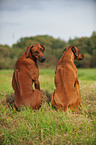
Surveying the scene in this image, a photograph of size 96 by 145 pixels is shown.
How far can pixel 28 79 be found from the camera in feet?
13.4

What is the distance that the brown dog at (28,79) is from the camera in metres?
4.04

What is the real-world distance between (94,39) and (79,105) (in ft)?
84.0

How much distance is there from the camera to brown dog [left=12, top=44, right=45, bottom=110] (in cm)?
404

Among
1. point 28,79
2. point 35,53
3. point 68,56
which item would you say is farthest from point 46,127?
point 35,53

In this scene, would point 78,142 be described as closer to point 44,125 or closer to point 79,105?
point 44,125

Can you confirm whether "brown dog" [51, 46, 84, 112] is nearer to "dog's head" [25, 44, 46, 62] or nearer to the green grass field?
the green grass field

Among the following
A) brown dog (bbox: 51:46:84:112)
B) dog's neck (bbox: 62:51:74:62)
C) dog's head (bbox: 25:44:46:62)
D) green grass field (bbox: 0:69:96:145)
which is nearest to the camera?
green grass field (bbox: 0:69:96:145)

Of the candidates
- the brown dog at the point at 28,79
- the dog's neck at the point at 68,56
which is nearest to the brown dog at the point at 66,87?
the dog's neck at the point at 68,56

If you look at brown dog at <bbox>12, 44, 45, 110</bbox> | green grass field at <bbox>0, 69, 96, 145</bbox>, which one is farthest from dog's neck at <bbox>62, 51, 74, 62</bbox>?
green grass field at <bbox>0, 69, 96, 145</bbox>

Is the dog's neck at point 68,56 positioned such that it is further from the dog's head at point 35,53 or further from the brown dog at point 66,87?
the dog's head at point 35,53

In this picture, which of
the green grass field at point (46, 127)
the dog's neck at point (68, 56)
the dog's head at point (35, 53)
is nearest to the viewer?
the green grass field at point (46, 127)

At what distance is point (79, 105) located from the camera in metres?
4.11

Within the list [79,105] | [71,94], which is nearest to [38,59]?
[71,94]

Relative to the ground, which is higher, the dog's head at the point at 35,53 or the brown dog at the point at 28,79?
the dog's head at the point at 35,53
